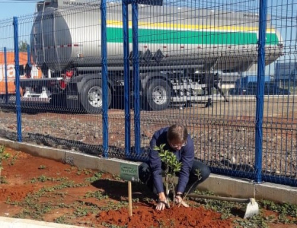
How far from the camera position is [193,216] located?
499 cm

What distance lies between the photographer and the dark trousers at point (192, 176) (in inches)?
217

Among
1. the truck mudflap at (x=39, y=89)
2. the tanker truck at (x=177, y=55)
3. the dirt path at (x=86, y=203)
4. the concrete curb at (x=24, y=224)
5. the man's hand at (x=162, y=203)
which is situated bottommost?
the dirt path at (x=86, y=203)

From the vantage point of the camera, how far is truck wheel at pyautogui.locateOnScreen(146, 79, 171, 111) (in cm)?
666

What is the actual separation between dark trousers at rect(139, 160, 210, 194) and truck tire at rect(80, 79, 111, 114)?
280cm

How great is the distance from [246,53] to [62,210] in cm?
288

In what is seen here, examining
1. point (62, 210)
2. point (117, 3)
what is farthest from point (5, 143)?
point (62, 210)

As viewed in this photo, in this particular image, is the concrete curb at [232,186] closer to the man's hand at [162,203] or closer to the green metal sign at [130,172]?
the green metal sign at [130,172]

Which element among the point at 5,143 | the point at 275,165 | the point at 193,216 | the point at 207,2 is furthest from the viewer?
the point at 5,143

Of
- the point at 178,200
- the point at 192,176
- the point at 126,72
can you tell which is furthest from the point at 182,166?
the point at 126,72

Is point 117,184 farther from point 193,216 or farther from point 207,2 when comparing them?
point 207,2

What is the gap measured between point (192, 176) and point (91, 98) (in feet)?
12.6

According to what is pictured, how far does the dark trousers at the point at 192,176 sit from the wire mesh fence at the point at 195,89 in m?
0.53

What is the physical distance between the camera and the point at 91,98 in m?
8.88

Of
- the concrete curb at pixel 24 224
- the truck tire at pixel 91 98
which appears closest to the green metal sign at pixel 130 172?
the concrete curb at pixel 24 224
